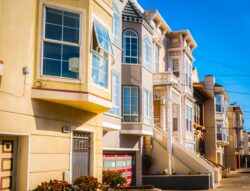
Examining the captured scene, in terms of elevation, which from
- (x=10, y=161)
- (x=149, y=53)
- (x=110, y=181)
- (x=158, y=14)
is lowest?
(x=110, y=181)

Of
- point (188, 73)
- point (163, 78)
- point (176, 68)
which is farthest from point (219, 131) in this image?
point (163, 78)

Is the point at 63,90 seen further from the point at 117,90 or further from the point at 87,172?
the point at 117,90

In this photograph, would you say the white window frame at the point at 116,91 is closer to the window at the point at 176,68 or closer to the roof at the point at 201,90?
the window at the point at 176,68

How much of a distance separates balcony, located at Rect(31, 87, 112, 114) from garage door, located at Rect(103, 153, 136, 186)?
8133 millimetres

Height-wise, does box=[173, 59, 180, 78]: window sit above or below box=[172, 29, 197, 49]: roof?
below

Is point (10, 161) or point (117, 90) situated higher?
point (117, 90)

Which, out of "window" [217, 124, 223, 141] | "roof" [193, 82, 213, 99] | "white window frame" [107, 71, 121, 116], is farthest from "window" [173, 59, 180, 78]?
"window" [217, 124, 223, 141]

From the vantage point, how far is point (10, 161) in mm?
9594

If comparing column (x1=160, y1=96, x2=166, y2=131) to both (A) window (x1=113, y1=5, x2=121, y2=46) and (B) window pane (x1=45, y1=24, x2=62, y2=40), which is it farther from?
(B) window pane (x1=45, y1=24, x2=62, y2=40)

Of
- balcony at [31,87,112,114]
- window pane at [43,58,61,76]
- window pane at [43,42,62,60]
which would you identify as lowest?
balcony at [31,87,112,114]

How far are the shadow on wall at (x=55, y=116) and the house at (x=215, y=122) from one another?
3539 centimetres

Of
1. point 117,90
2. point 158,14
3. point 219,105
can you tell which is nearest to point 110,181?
point 117,90

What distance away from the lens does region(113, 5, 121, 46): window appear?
20406 millimetres

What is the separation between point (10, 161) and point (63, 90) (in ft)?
7.54
